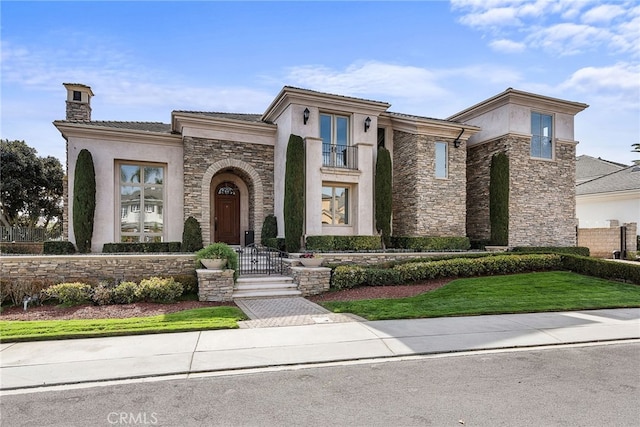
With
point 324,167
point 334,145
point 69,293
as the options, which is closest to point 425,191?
point 334,145

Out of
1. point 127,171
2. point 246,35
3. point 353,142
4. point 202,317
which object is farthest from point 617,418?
point 127,171

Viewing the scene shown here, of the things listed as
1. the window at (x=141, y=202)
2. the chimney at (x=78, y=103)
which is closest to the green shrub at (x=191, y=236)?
the window at (x=141, y=202)

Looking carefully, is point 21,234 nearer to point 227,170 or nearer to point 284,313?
point 227,170

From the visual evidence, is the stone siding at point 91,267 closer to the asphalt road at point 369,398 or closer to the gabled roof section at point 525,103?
the asphalt road at point 369,398

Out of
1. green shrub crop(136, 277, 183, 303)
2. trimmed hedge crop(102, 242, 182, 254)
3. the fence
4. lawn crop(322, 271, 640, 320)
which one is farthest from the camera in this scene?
the fence

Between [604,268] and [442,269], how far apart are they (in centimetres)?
582

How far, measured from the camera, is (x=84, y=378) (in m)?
4.71

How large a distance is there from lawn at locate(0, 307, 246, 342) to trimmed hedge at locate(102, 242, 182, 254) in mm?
7237

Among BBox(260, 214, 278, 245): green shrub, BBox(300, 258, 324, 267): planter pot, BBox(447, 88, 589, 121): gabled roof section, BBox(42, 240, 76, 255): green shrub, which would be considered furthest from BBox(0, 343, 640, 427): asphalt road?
BBox(447, 88, 589, 121): gabled roof section

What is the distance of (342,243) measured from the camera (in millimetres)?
14430

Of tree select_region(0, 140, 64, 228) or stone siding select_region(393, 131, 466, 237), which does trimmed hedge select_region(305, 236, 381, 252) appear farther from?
tree select_region(0, 140, 64, 228)

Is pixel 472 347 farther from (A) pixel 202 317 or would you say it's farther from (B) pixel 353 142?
(B) pixel 353 142

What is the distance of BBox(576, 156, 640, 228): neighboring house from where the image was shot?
22.8 meters

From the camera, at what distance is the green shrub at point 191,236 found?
14.6m
